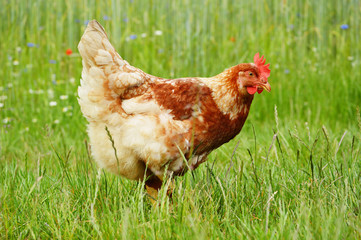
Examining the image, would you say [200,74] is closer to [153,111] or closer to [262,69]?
[262,69]

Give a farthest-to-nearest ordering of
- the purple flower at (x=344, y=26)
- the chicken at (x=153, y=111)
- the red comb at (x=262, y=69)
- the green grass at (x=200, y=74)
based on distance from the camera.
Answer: the purple flower at (x=344, y=26) → the red comb at (x=262, y=69) → the chicken at (x=153, y=111) → the green grass at (x=200, y=74)

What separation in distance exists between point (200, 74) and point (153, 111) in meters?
2.66

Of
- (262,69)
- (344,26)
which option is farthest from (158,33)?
(262,69)

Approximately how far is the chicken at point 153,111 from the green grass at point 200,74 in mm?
161

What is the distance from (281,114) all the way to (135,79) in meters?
2.52

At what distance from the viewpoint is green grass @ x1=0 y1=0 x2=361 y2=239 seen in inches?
99.0

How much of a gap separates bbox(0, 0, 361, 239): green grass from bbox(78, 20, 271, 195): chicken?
16cm

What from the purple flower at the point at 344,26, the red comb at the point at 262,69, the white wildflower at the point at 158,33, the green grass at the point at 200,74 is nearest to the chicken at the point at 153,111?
the red comb at the point at 262,69

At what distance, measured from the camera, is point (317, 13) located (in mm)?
6207

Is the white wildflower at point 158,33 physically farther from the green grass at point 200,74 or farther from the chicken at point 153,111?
the chicken at point 153,111

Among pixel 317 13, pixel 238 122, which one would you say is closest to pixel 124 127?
pixel 238 122

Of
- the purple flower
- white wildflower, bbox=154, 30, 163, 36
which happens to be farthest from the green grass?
the purple flower

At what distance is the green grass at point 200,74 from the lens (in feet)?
8.25

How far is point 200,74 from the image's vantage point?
5.50 m
